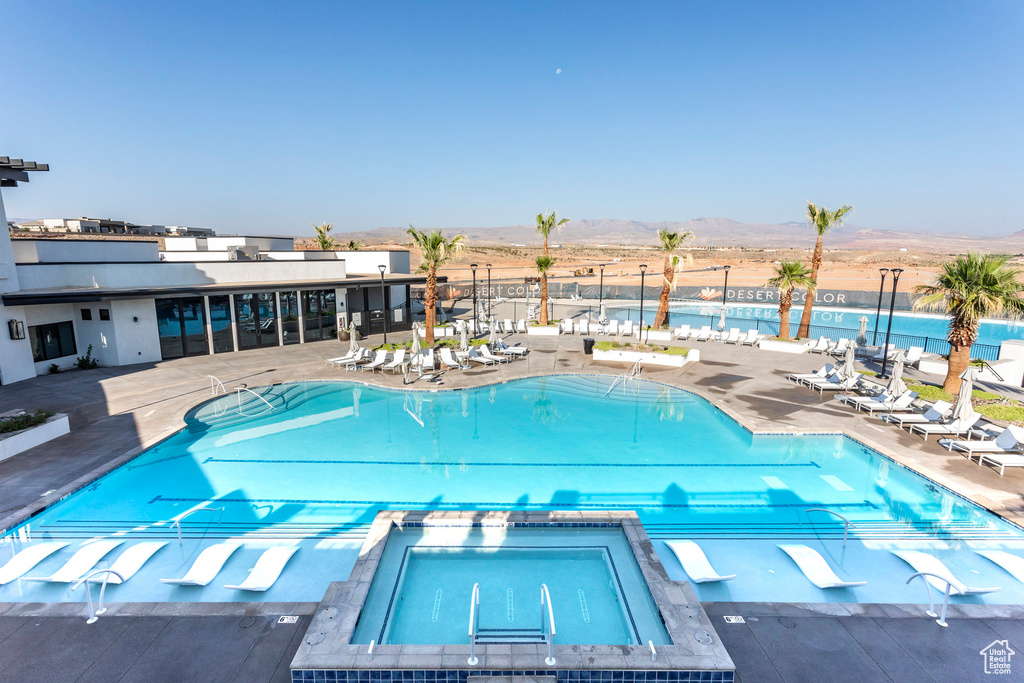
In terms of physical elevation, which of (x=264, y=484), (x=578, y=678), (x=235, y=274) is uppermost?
(x=235, y=274)

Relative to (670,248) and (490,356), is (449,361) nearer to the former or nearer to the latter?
(490,356)

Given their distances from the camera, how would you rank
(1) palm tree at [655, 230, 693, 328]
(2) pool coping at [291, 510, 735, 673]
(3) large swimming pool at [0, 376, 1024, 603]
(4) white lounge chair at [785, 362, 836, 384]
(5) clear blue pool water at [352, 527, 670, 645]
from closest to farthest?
1. (2) pool coping at [291, 510, 735, 673]
2. (5) clear blue pool water at [352, 527, 670, 645]
3. (3) large swimming pool at [0, 376, 1024, 603]
4. (4) white lounge chair at [785, 362, 836, 384]
5. (1) palm tree at [655, 230, 693, 328]

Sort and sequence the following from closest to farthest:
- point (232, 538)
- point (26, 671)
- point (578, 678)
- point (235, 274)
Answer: point (578, 678)
point (26, 671)
point (232, 538)
point (235, 274)

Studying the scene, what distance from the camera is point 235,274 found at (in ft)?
68.6

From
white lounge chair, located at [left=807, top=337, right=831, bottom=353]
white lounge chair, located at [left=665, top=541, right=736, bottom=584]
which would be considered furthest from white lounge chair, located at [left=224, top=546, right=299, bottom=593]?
white lounge chair, located at [left=807, top=337, right=831, bottom=353]

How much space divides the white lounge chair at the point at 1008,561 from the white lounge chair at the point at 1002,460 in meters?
2.98

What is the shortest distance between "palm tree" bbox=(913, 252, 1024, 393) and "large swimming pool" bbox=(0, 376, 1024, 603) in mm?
4972

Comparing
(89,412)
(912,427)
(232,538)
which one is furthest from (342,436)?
(912,427)

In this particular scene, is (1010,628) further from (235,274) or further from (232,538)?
(235,274)

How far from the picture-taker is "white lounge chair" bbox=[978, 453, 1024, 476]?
379 inches

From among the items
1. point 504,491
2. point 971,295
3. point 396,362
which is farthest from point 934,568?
point 396,362

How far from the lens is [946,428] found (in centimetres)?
1127

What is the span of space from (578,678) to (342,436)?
9078mm

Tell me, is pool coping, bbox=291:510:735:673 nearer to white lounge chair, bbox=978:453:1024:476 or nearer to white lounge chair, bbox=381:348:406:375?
white lounge chair, bbox=978:453:1024:476
